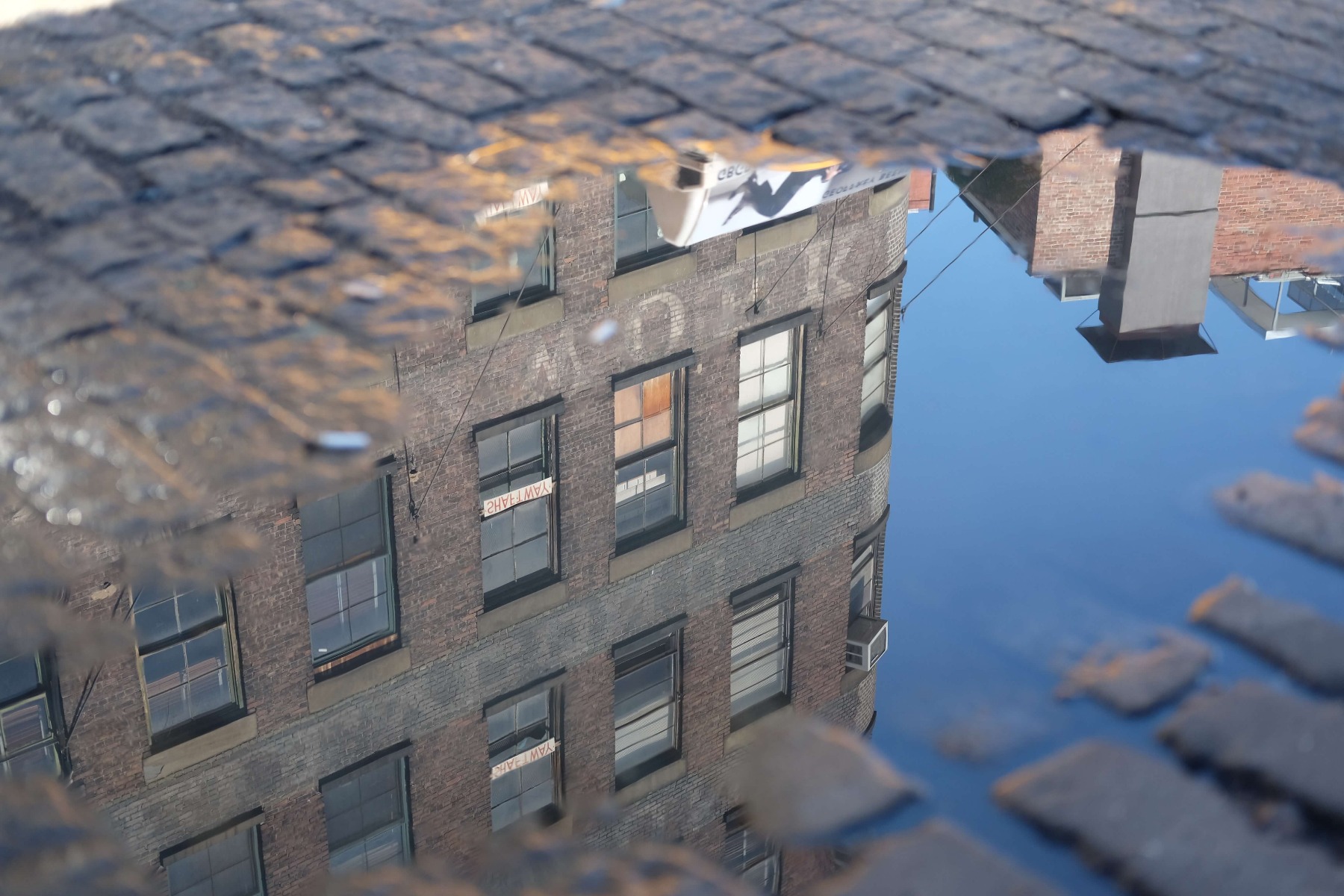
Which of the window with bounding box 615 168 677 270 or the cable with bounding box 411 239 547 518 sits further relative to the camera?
the window with bounding box 615 168 677 270

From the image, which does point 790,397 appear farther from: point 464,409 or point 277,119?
point 277,119

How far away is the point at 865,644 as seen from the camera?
603 cm

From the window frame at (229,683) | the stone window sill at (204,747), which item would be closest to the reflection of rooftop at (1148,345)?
the window frame at (229,683)

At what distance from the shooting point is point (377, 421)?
22.6 feet

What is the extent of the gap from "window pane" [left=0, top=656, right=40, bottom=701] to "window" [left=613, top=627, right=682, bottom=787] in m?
2.46

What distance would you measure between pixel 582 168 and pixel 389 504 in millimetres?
2247

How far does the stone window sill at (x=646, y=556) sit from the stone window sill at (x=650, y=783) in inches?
62.6

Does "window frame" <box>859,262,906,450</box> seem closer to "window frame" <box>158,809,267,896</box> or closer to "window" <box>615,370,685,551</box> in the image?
"window" <box>615,370,685,551</box>

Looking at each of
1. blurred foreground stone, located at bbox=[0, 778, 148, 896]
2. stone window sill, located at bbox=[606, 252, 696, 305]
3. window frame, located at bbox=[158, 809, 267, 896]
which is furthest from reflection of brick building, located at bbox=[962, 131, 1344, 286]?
blurred foreground stone, located at bbox=[0, 778, 148, 896]

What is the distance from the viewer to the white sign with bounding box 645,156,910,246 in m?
8.45

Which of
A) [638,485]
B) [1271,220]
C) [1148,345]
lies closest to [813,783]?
[638,485]

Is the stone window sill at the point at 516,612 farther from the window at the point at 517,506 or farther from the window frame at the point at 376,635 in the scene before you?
the window frame at the point at 376,635

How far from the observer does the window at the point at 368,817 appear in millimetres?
5934

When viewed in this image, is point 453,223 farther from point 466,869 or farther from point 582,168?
point 466,869
